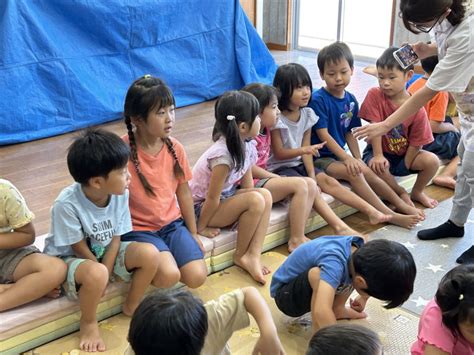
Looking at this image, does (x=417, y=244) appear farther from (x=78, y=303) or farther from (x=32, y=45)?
(x=32, y=45)

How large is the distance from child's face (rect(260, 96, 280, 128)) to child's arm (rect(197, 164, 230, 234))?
0.32 m

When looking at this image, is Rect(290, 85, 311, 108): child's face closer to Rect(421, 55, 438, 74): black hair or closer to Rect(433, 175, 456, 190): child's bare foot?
Rect(421, 55, 438, 74): black hair

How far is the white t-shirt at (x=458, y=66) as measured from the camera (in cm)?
171

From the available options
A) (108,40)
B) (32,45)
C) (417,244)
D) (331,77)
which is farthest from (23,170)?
(417,244)

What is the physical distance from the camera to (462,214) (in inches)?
83.4

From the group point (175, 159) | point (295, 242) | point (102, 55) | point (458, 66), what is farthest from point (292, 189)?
point (102, 55)

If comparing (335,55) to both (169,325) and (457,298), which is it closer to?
(457,298)

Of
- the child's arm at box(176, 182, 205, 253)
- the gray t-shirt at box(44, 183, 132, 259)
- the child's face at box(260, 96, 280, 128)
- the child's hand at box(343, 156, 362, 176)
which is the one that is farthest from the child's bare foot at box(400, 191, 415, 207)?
the gray t-shirt at box(44, 183, 132, 259)

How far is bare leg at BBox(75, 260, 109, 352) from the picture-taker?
150 centimetres

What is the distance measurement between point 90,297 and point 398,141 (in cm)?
149

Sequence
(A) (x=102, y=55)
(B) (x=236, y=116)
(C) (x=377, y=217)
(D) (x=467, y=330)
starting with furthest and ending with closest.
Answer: (A) (x=102, y=55), (C) (x=377, y=217), (B) (x=236, y=116), (D) (x=467, y=330)

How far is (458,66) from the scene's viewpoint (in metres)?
1.74

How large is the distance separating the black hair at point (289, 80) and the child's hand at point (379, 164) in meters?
0.44

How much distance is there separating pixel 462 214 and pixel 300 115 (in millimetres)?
728
